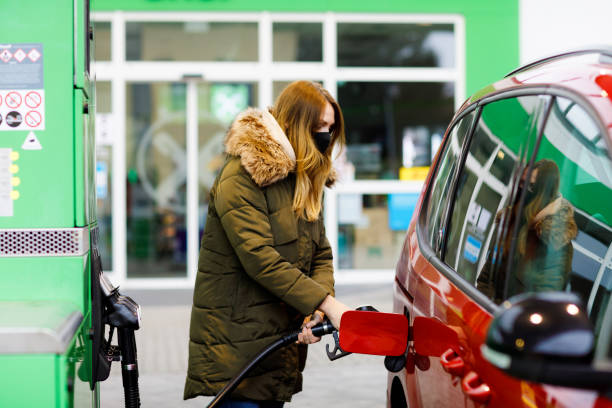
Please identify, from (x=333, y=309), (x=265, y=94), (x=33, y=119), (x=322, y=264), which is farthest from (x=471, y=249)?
(x=265, y=94)

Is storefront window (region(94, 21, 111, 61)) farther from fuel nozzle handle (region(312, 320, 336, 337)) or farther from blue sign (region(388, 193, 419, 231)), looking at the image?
fuel nozzle handle (region(312, 320, 336, 337))

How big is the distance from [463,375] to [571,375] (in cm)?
74

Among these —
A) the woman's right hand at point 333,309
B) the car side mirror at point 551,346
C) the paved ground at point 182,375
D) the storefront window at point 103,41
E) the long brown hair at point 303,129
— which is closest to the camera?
the car side mirror at point 551,346

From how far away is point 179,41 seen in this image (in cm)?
1173

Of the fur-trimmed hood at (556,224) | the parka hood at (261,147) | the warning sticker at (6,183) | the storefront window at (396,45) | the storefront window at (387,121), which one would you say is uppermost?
the storefront window at (396,45)

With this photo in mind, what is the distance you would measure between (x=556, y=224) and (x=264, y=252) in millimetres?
1295

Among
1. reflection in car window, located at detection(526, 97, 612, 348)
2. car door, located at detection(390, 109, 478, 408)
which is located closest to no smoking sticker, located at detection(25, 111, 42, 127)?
car door, located at detection(390, 109, 478, 408)

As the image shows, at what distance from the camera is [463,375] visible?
2.01 m

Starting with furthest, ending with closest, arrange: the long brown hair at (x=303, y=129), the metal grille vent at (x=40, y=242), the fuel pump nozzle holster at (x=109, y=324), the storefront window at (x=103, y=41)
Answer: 1. the storefront window at (x=103, y=41)
2. the long brown hair at (x=303, y=129)
3. the fuel pump nozzle holster at (x=109, y=324)
4. the metal grille vent at (x=40, y=242)

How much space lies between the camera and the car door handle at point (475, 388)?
6.00 ft

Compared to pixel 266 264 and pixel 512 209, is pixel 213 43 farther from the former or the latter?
pixel 512 209

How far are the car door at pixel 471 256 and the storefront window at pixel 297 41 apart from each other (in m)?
9.28

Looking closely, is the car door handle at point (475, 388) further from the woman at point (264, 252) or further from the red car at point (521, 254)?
the woman at point (264, 252)

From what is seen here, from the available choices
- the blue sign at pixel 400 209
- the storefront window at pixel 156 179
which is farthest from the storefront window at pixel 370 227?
the storefront window at pixel 156 179
